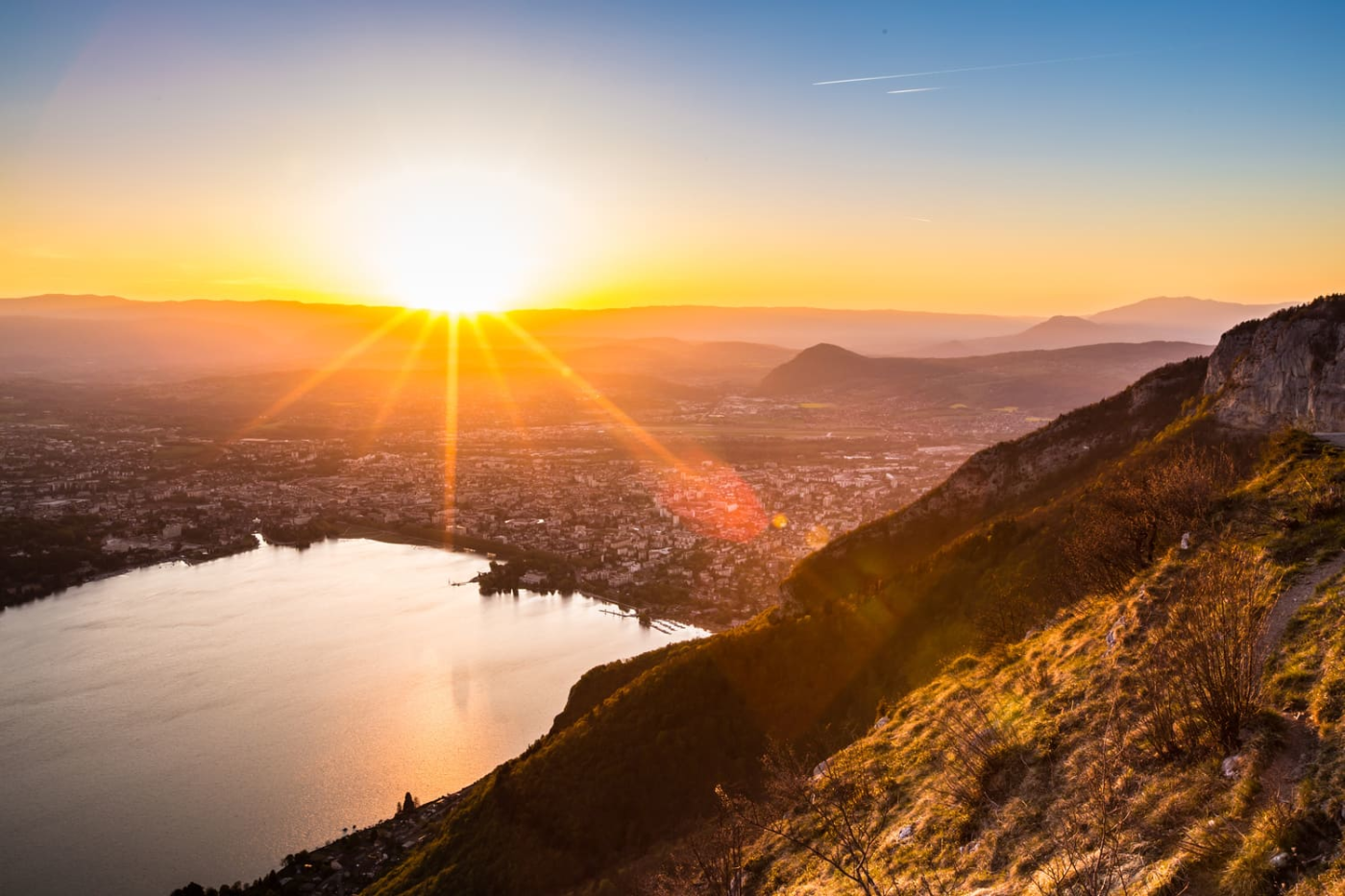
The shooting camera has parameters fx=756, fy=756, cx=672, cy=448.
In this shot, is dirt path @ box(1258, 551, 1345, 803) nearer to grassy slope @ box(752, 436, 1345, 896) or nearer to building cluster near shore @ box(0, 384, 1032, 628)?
grassy slope @ box(752, 436, 1345, 896)

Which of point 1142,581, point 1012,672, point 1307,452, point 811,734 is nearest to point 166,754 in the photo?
point 811,734

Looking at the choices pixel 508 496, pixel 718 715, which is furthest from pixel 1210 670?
pixel 508 496

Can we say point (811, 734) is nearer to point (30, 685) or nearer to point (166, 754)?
point (166, 754)

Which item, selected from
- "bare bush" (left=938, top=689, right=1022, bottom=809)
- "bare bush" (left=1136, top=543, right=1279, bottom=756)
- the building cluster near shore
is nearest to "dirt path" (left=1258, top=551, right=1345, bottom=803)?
"bare bush" (left=1136, top=543, right=1279, bottom=756)

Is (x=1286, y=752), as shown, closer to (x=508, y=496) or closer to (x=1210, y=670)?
(x=1210, y=670)

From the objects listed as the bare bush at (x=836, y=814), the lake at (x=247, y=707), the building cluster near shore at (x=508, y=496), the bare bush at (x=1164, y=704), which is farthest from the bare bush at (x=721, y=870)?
the building cluster near shore at (x=508, y=496)

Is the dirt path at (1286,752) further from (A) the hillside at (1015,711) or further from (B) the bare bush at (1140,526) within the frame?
(B) the bare bush at (1140,526)

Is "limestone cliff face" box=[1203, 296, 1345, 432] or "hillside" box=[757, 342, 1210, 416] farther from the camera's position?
"hillside" box=[757, 342, 1210, 416]
